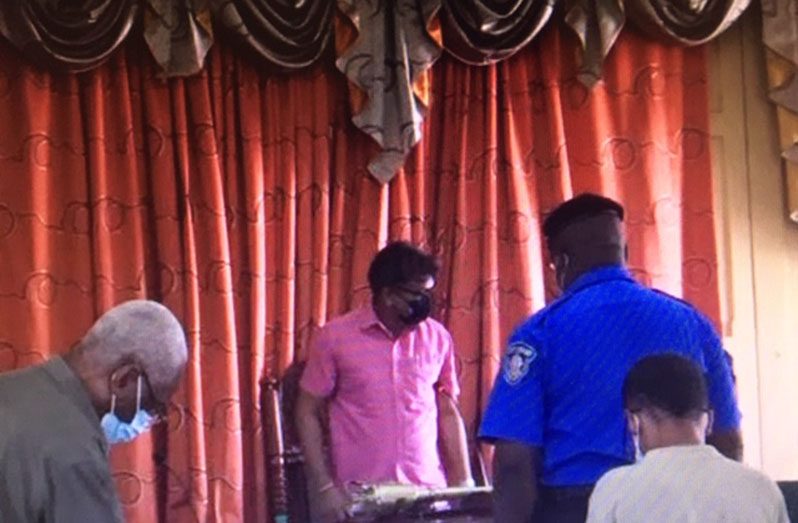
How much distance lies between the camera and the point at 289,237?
14.6 ft

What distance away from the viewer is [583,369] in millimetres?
2893

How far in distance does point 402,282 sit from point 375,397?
0.36m

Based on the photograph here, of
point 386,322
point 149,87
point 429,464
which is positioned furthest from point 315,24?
point 429,464

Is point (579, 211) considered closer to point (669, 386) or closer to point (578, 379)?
point (578, 379)

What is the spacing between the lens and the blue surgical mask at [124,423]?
272 centimetres

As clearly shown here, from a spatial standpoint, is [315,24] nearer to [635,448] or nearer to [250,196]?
[250,196]

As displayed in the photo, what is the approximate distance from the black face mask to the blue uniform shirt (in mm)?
1258

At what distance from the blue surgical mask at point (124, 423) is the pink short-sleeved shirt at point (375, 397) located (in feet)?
4.43

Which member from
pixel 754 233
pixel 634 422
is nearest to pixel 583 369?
pixel 634 422

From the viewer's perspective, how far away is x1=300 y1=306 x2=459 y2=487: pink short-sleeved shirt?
4.17 meters

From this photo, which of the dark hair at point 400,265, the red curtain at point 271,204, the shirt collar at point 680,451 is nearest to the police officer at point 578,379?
the shirt collar at point 680,451

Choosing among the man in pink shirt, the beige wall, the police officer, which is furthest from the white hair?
the beige wall

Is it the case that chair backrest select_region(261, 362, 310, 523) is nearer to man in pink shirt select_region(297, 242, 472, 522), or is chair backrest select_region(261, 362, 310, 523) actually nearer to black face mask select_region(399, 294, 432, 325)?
man in pink shirt select_region(297, 242, 472, 522)

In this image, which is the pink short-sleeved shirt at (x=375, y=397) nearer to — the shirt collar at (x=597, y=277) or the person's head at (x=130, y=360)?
the shirt collar at (x=597, y=277)
